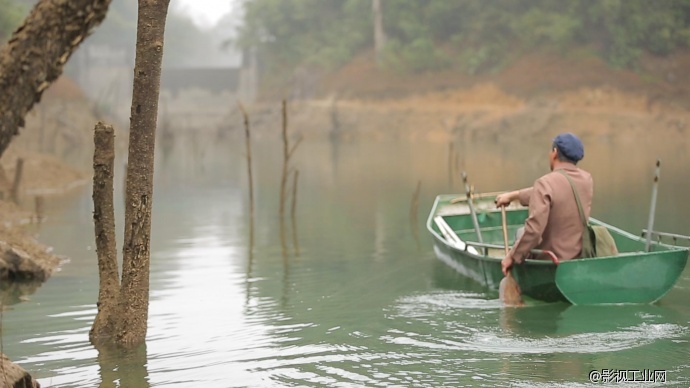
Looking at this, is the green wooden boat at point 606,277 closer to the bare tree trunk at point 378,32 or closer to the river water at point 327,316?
the river water at point 327,316

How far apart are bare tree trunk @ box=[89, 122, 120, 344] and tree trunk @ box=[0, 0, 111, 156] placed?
10.8 feet

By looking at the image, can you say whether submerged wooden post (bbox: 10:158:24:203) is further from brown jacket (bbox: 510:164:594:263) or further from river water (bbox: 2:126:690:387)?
brown jacket (bbox: 510:164:594:263)

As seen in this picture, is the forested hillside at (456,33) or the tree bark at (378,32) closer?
the forested hillside at (456,33)

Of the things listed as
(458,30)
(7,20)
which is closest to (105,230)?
(7,20)

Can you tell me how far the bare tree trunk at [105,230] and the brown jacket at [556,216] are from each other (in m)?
3.83

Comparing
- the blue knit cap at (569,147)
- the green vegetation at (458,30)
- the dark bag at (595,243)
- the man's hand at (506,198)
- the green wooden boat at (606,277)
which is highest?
the green vegetation at (458,30)

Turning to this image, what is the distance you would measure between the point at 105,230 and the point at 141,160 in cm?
107

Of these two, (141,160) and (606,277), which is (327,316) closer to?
(606,277)

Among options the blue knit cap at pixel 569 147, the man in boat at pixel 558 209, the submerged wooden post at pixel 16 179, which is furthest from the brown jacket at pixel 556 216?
the submerged wooden post at pixel 16 179

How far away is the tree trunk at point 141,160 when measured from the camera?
841cm

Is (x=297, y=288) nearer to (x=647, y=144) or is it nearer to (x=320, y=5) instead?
(x=647, y=144)

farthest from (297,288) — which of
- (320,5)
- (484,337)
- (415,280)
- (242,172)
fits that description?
(320,5)

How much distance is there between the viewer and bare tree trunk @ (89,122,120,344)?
905 centimetres

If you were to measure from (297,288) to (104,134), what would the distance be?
184 inches
